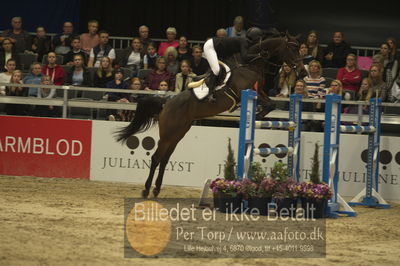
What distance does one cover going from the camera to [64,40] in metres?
14.3

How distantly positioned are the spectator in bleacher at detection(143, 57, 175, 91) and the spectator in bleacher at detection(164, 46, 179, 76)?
59cm

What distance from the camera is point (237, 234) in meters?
6.98

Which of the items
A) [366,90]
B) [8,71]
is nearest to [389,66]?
[366,90]

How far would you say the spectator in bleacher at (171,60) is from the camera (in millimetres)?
12781

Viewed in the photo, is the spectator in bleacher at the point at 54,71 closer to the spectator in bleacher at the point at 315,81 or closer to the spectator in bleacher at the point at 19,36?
the spectator in bleacher at the point at 19,36

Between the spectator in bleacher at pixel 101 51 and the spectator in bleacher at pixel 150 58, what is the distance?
729 millimetres

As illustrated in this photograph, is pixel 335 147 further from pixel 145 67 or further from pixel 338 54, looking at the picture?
pixel 145 67

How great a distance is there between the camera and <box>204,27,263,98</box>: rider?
31.0 ft

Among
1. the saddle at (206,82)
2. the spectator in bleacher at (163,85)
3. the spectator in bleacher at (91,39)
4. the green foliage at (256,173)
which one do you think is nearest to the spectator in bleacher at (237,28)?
the spectator in bleacher at (163,85)

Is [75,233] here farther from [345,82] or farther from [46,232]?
[345,82]

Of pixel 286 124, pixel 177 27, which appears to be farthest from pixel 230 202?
pixel 177 27

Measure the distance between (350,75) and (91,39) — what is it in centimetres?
528

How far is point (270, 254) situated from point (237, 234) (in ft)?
2.94

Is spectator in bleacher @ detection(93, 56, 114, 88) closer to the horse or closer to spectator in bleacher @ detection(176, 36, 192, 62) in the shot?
spectator in bleacher @ detection(176, 36, 192, 62)
